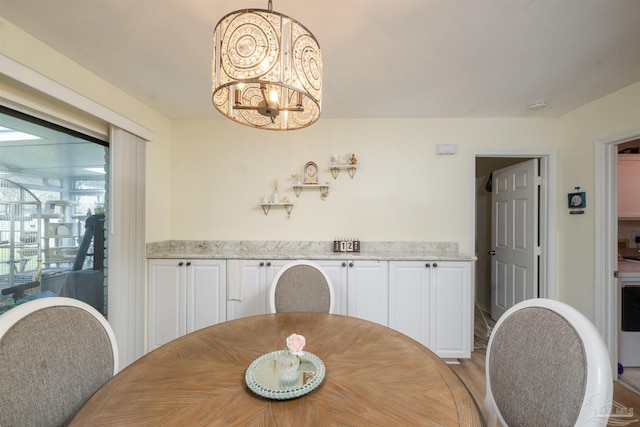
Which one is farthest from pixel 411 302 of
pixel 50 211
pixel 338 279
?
pixel 50 211

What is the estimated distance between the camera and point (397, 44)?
5.00 feet

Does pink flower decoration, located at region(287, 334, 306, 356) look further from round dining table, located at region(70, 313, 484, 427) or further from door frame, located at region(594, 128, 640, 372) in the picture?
door frame, located at region(594, 128, 640, 372)

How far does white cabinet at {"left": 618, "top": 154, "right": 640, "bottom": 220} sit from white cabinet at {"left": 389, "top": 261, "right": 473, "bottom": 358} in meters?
2.01

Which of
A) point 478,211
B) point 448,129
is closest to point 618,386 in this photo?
point 478,211

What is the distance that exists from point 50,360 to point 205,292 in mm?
1517

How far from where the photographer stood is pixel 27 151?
159 cm

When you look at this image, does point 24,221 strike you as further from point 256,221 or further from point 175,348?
point 256,221

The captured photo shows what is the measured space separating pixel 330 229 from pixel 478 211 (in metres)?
2.58

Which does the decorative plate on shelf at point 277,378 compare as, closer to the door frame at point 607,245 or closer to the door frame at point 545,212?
the door frame at point 545,212

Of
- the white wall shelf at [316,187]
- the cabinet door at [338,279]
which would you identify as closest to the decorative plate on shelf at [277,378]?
the cabinet door at [338,279]

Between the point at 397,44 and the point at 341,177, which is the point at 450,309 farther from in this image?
the point at 397,44

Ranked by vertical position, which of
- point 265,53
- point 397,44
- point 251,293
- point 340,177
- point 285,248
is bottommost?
point 251,293

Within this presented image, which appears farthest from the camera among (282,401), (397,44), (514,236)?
(514,236)

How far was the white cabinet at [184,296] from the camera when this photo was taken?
7.58ft
